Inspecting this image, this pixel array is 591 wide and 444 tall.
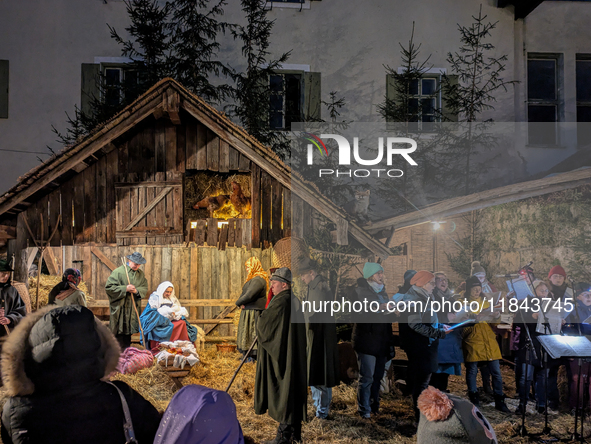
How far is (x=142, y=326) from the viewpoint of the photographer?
7.74 metres

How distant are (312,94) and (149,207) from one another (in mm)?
6271

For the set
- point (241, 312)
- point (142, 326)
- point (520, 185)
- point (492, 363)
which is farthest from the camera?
point (520, 185)

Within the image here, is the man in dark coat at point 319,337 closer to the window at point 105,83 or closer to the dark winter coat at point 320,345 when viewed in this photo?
the dark winter coat at point 320,345

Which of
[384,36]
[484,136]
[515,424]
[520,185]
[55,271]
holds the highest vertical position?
[384,36]

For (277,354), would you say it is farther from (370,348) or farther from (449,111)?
(449,111)

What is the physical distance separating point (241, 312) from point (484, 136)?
343 inches

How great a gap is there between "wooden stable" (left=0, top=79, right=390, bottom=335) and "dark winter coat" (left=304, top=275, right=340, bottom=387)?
2.23 metres

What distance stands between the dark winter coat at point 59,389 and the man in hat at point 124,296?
18.3 feet

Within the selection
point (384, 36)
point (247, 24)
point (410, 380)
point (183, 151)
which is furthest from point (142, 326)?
point (384, 36)

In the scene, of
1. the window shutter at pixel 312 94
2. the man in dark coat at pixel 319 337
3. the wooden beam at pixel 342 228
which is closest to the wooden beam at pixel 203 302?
the wooden beam at pixel 342 228

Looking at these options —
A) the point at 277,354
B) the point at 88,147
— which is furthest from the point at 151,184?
the point at 277,354

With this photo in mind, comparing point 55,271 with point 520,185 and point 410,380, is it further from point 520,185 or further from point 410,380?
point 520,185

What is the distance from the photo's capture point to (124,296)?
25.3 feet

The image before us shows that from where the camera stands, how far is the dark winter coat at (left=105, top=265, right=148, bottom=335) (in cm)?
761
